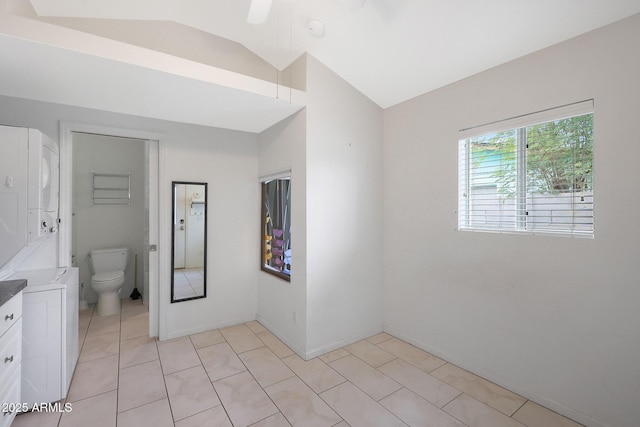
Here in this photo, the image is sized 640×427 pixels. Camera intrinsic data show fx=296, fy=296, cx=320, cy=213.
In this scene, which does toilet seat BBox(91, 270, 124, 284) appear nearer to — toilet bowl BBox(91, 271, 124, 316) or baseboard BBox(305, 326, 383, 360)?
toilet bowl BBox(91, 271, 124, 316)

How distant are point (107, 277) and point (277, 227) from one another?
2.22 m

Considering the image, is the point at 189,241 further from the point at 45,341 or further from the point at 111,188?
the point at 111,188

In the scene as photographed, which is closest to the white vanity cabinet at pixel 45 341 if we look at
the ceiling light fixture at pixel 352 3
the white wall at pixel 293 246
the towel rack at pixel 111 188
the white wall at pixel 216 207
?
the white wall at pixel 216 207

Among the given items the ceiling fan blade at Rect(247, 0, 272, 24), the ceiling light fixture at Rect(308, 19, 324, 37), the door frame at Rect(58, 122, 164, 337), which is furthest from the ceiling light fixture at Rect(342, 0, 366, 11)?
the door frame at Rect(58, 122, 164, 337)

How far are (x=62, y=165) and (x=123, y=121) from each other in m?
0.65

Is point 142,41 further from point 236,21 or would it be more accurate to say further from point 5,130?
point 5,130

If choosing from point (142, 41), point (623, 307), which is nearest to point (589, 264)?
point (623, 307)

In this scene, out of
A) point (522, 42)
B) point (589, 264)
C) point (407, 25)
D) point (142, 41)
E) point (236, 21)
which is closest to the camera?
point (589, 264)

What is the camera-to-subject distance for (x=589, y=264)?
183 centimetres

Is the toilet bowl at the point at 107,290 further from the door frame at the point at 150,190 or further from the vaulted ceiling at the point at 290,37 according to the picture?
the vaulted ceiling at the point at 290,37

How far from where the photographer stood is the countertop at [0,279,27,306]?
1.52 meters

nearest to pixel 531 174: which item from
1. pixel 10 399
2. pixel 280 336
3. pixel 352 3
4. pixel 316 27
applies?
pixel 352 3

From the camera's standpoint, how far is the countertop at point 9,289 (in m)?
1.52

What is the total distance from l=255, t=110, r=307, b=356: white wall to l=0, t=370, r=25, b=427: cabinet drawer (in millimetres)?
1880
